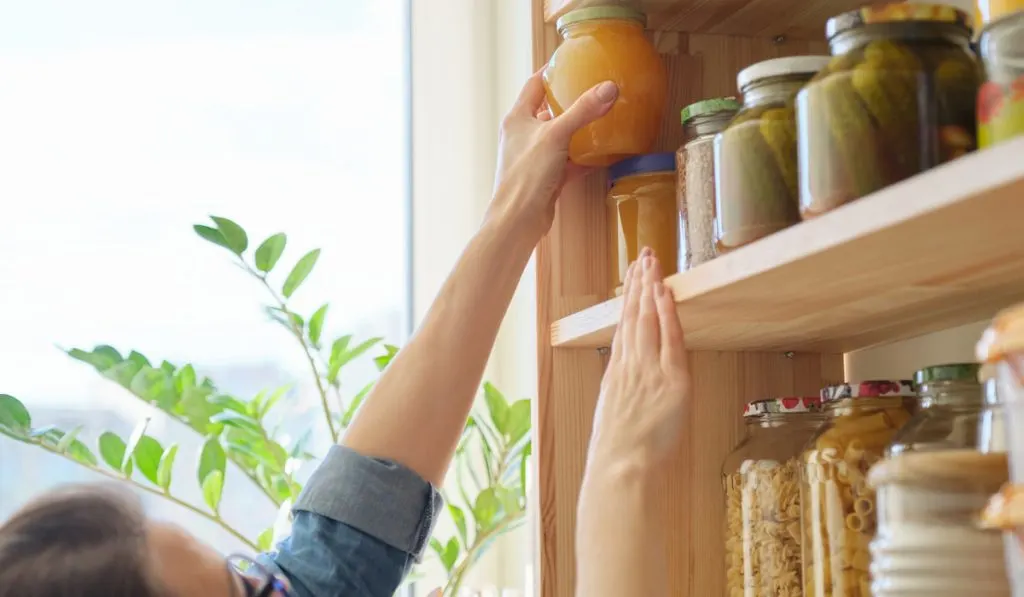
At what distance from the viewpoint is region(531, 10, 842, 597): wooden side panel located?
1063 mm

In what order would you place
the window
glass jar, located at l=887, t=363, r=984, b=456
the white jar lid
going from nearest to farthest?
glass jar, located at l=887, t=363, r=984, b=456 < the white jar lid < the window

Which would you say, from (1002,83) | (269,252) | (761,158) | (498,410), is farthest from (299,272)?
(1002,83)

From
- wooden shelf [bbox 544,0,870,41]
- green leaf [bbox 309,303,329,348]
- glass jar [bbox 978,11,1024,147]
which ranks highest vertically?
wooden shelf [bbox 544,0,870,41]

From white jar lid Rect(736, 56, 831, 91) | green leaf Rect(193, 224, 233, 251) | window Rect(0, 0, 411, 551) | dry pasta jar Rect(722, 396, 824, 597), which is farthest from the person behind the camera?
window Rect(0, 0, 411, 551)

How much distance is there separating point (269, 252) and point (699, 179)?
0.87 m

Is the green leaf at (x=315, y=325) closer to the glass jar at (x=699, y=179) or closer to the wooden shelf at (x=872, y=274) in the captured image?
the wooden shelf at (x=872, y=274)

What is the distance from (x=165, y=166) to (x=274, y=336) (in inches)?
12.3

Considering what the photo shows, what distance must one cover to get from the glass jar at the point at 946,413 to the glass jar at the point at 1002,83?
0.17 metres

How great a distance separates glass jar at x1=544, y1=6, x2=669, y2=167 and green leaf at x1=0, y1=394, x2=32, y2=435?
2.96 feet

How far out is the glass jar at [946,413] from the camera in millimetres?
691

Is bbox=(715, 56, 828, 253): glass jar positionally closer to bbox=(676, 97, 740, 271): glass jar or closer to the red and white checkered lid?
bbox=(676, 97, 740, 271): glass jar

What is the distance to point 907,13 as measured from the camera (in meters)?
0.65

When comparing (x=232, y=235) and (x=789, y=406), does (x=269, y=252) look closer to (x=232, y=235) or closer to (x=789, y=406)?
(x=232, y=235)

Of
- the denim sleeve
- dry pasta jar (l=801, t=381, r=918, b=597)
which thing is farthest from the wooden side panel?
dry pasta jar (l=801, t=381, r=918, b=597)
